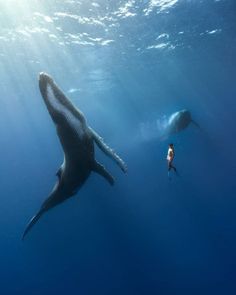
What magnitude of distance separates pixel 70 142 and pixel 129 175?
46.0 m

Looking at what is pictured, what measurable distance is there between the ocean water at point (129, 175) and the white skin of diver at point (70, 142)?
16.5 metres

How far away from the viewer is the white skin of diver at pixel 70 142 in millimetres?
8023

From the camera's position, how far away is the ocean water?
1148 inches

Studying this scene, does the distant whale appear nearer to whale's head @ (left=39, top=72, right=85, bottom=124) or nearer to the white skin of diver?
the white skin of diver

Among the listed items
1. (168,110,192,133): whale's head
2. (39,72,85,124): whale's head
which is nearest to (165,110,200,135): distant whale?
(168,110,192,133): whale's head

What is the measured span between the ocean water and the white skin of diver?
1652 centimetres

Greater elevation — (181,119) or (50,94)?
(50,94)

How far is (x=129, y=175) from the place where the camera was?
54.9 m

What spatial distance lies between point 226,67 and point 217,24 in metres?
26.4

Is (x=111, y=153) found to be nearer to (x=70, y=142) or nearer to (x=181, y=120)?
(x=70, y=142)

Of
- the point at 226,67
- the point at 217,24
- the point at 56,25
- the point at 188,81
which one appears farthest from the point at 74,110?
the point at 188,81

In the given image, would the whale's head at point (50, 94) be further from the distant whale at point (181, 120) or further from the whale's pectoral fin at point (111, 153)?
the distant whale at point (181, 120)

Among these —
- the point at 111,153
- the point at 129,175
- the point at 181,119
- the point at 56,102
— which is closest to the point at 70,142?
the point at 111,153

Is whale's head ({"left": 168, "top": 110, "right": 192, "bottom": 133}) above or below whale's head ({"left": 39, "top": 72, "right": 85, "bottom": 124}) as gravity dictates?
below
